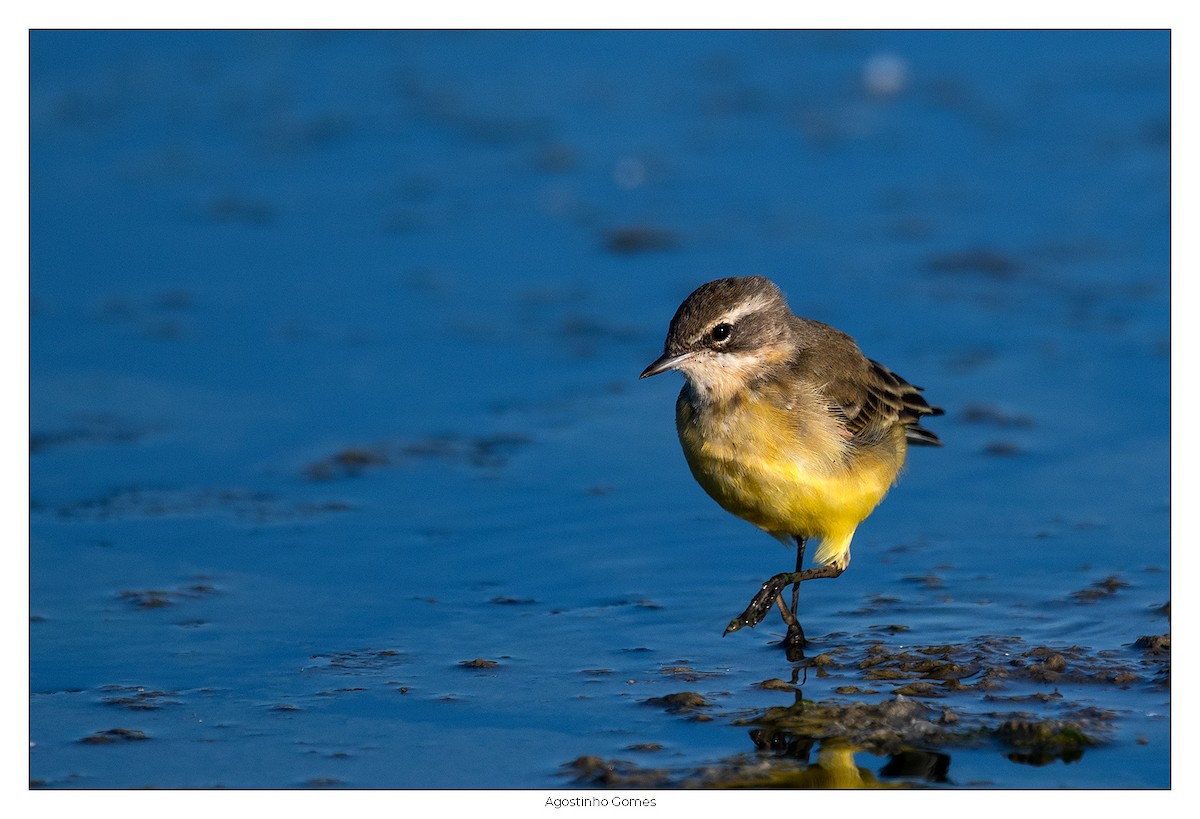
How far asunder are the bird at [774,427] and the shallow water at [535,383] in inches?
22.8

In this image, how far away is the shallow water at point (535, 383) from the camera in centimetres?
785

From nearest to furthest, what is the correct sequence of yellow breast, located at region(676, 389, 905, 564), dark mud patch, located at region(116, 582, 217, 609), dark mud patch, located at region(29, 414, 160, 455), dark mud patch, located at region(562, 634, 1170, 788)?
dark mud patch, located at region(562, 634, 1170, 788) → yellow breast, located at region(676, 389, 905, 564) → dark mud patch, located at region(116, 582, 217, 609) → dark mud patch, located at region(29, 414, 160, 455)

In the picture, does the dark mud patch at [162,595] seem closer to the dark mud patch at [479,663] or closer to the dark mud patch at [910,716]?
the dark mud patch at [479,663]

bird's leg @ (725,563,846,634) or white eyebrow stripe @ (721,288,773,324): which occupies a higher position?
white eyebrow stripe @ (721,288,773,324)

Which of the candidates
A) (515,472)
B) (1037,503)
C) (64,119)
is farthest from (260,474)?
(64,119)

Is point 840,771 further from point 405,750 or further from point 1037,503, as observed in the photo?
point 1037,503

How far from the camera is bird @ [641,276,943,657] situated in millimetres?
8398

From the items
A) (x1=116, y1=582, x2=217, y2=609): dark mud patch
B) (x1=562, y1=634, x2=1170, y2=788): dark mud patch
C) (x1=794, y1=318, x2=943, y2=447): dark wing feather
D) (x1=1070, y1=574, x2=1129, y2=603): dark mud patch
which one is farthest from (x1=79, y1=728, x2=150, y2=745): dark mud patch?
(x1=1070, y1=574, x2=1129, y2=603): dark mud patch

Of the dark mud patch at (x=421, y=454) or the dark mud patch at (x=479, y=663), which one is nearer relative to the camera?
the dark mud patch at (x=479, y=663)

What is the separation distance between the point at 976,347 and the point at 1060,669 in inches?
201

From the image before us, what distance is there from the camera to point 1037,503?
10.4m

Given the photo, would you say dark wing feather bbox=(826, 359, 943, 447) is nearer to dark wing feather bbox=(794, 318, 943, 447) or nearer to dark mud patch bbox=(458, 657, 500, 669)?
dark wing feather bbox=(794, 318, 943, 447)

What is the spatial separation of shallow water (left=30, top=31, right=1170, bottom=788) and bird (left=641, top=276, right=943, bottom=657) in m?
0.58

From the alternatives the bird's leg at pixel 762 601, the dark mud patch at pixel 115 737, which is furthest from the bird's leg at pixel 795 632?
the dark mud patch at pixel 115 737
